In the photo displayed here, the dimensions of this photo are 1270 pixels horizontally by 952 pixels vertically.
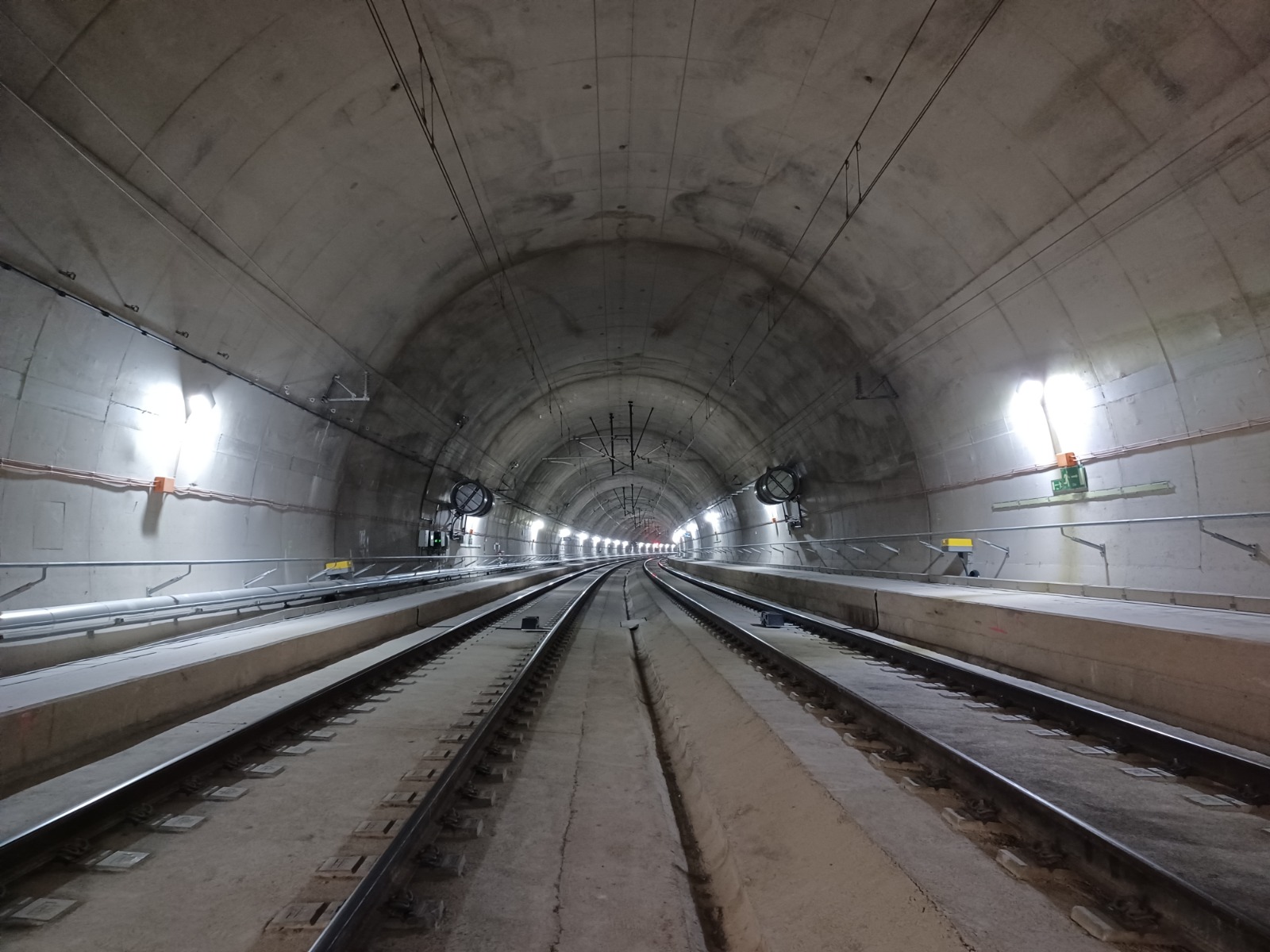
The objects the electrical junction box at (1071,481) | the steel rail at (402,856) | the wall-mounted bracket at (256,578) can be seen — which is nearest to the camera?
the steel rail at (402,856)

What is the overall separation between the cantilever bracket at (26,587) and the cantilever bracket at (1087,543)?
12.2m

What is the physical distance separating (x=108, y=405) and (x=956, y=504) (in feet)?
41.9

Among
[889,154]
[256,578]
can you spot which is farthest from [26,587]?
[889,154]

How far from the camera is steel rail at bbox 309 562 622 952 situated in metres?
2.10

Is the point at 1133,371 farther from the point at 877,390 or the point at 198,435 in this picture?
the point at 198,435

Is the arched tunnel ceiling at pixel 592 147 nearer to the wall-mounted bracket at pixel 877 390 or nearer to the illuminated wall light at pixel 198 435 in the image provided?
the wall-mounted bracket at pixel 877 390

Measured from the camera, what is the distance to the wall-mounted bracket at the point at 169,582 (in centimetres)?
756

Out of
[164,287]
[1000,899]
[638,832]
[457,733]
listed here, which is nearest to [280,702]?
[457,733]

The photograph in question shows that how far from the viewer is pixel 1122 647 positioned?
5.52m

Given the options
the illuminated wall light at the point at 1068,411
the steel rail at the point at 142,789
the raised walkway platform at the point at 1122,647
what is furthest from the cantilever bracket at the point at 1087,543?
the steel rail at the point at 142,789

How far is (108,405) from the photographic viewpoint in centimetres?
691

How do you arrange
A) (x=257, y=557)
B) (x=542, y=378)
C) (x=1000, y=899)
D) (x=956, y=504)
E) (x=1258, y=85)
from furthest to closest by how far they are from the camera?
(x=542, y=378)
(x=956, y=504)
(x=257, y=557)
(x=1258, y=85)
(x=1000, y=899)

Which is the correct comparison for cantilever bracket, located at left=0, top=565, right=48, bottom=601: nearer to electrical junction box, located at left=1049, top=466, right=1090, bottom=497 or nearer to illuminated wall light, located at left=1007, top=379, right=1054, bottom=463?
electrical junction box, located at left=1049, top=466, right=1090, bottom=497

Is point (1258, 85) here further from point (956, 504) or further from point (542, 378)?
point (542, 378)
